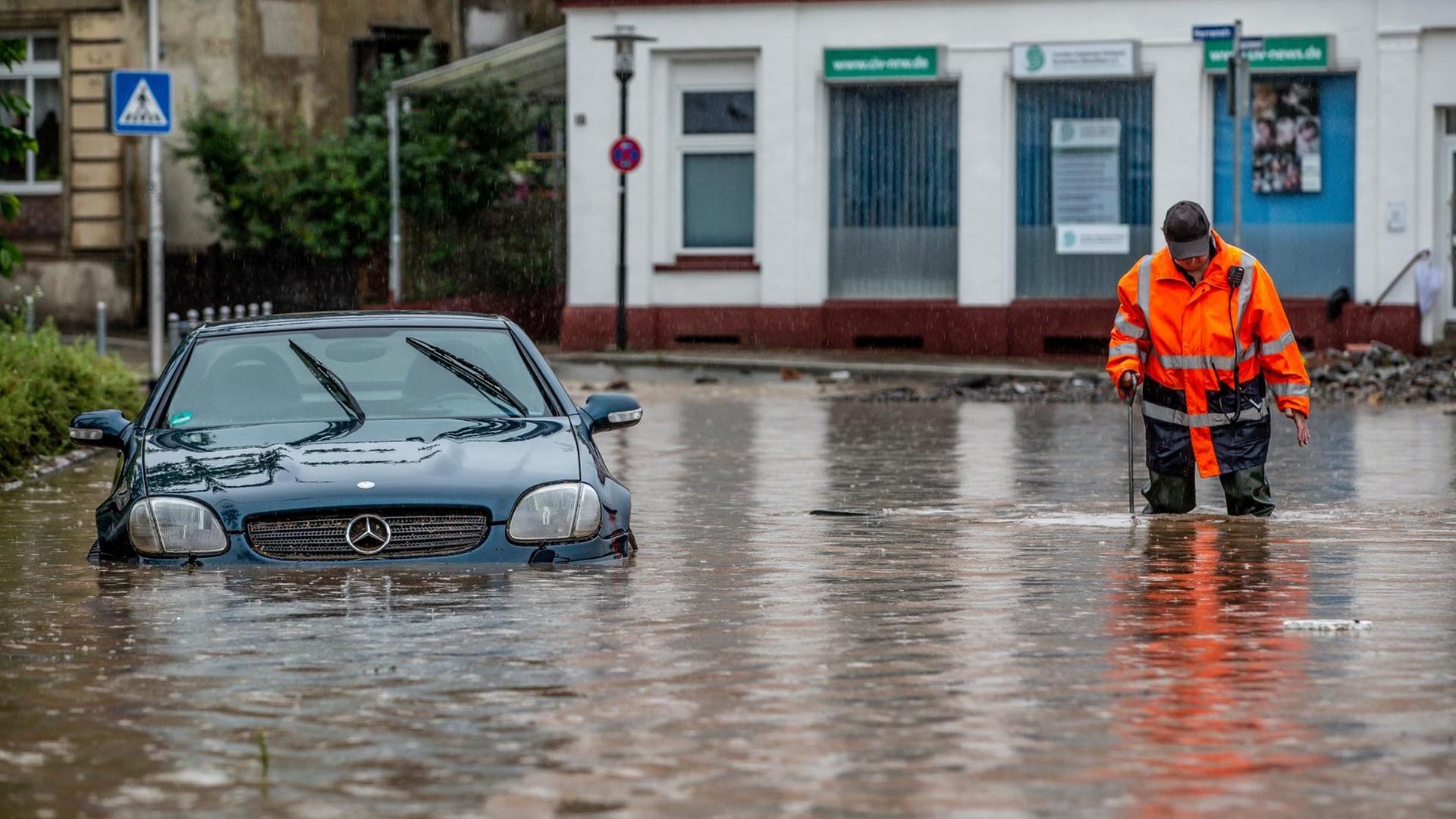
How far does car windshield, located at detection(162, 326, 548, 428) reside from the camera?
34.0 feet

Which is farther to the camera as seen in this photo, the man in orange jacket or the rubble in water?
the rubble in water

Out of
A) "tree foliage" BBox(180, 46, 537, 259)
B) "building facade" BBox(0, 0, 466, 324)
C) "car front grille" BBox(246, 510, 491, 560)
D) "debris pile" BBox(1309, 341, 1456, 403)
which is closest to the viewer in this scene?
"car front grille" BBox(246, 510, 491, 560)

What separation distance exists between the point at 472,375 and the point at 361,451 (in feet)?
3.69

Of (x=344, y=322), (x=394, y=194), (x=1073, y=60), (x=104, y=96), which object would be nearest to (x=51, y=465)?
(x=344, y=322)

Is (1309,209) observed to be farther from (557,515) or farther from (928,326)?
(557,515)

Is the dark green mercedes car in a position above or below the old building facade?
below

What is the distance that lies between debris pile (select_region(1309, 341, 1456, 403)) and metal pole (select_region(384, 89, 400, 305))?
516 inches

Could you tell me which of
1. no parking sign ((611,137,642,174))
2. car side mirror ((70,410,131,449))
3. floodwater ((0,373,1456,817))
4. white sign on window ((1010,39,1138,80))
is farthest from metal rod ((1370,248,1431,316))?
car side mirror ((70,410,131,449))

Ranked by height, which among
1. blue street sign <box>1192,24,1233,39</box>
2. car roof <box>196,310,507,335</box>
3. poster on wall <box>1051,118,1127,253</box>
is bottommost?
car roof <box>196,310,507,335</box>

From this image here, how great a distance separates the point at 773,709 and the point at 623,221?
24.7 m

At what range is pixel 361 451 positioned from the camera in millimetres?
9625

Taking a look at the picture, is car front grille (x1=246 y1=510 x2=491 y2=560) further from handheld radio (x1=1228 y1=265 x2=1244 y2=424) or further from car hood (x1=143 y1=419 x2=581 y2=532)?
handheld radio (x1=1228 y1=265 x2=1244 y2=424)

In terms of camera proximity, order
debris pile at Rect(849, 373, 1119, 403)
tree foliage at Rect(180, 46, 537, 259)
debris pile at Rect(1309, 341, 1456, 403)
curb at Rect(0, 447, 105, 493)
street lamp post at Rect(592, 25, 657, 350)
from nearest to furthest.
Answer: curb at Rect(0, 447, 105, 493) < debris pile at Rect(1309, 341, 1456, 403) < debris pile at Rect(849, 373, 1119, 403) < street lamp post at Rect(592, 25, 657, 350) < tree foliage at Rect(180, 46, 537, 259)

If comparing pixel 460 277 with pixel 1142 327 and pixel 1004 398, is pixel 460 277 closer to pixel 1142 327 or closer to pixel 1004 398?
pixel 1004 398
